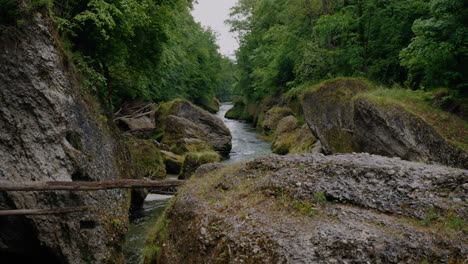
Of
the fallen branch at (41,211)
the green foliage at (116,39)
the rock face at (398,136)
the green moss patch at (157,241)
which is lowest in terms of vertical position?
the green moss patch at (157,241)

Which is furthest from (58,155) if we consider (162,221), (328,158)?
(328,158)

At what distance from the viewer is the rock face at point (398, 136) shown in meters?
11.2

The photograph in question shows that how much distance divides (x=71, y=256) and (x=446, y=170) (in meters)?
8.50

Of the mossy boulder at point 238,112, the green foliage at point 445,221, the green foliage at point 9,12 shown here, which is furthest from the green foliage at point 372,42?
the mossy boulder at point 238,112

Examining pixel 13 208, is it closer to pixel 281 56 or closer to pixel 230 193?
pixel 230 193

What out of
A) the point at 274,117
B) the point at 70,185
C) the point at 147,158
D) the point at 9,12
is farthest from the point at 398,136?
the point at 274,117

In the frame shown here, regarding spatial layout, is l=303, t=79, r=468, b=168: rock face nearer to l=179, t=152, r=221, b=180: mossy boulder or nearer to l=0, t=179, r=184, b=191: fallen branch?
l=179, t=152, r=221, b=180: mossy boulder

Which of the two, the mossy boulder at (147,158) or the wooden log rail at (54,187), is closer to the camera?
the wooden log rail at (54,187)

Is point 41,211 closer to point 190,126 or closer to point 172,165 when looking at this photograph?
point 172,165

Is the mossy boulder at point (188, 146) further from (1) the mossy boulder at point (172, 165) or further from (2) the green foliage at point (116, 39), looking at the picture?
(2) the green foliage at point (116, 39)

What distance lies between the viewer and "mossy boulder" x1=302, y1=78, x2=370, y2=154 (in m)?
16.6

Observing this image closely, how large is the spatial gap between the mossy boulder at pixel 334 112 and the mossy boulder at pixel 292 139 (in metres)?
2.24

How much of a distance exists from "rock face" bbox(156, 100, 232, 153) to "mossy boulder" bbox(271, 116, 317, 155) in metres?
3.94

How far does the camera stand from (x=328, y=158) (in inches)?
326
